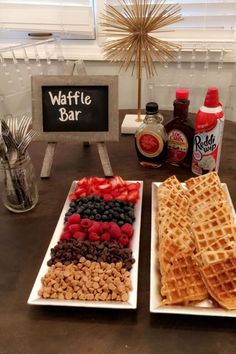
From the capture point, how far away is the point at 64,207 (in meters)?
1.01

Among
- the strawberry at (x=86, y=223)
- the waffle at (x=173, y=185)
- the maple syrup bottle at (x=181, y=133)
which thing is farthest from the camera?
the maple syrup bottle at (x=181, y=133)

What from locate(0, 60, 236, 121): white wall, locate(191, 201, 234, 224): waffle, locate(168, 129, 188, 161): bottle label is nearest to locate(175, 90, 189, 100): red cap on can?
locate(168, 129, 188, 161): bottle label

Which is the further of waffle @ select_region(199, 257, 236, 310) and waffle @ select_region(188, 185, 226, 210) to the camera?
waffle @ select_region(188, 185, 226, 210)

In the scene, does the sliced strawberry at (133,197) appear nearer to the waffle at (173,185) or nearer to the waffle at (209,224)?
the waffle at (173,185)

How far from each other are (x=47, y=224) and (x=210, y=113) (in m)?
0.56

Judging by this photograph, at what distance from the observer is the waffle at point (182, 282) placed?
70 centimetres

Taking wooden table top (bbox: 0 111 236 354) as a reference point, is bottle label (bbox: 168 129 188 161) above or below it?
above

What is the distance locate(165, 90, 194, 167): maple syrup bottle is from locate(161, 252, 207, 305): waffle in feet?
1.55

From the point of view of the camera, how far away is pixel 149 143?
1.16 meters

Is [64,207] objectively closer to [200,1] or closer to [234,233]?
[234,233]

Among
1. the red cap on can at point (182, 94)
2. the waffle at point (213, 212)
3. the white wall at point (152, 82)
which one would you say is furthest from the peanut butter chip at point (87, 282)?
the white wall at point (152, 82)

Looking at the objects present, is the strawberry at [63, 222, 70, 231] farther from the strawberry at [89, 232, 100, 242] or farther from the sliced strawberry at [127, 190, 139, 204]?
the sliced strawberry at [127, 190, 139, 204]

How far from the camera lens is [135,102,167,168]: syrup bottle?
1.13 m

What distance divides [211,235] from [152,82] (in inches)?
44.8
